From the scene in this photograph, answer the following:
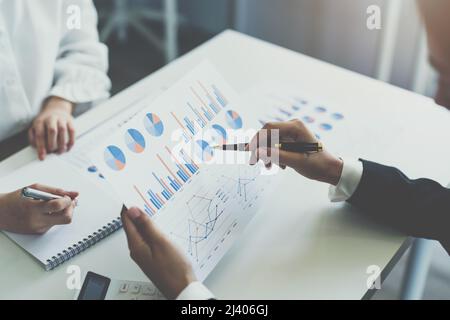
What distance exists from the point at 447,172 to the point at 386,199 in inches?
8.2

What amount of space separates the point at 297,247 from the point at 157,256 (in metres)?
0.27

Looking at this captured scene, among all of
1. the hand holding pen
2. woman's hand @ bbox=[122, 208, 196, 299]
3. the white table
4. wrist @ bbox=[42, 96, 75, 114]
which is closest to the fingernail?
woman's hand @ bbox=[122, 208, 196, 299]

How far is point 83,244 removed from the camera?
3.21ft

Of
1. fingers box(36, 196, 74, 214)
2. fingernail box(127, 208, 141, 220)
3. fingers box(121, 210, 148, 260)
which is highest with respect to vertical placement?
fingernail box(127, 208, 141, 220)

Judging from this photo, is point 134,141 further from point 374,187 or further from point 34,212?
point 374,187

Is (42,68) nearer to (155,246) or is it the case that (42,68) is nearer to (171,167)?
(171,167)

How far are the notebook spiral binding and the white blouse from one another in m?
0.45

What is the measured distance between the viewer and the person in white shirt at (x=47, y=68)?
48.5 inches

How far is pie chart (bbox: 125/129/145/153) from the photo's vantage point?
2.94 feet

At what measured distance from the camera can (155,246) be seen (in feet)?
2.84

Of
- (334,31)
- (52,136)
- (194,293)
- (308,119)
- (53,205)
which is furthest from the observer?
(334,31)

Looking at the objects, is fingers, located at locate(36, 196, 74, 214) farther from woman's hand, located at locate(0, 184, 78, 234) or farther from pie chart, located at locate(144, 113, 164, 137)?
pie chart, located at locate(144, 113, 164, 137)

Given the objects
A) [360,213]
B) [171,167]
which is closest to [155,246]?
[171,167]

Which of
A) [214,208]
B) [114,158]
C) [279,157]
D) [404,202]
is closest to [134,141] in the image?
[114,158]
